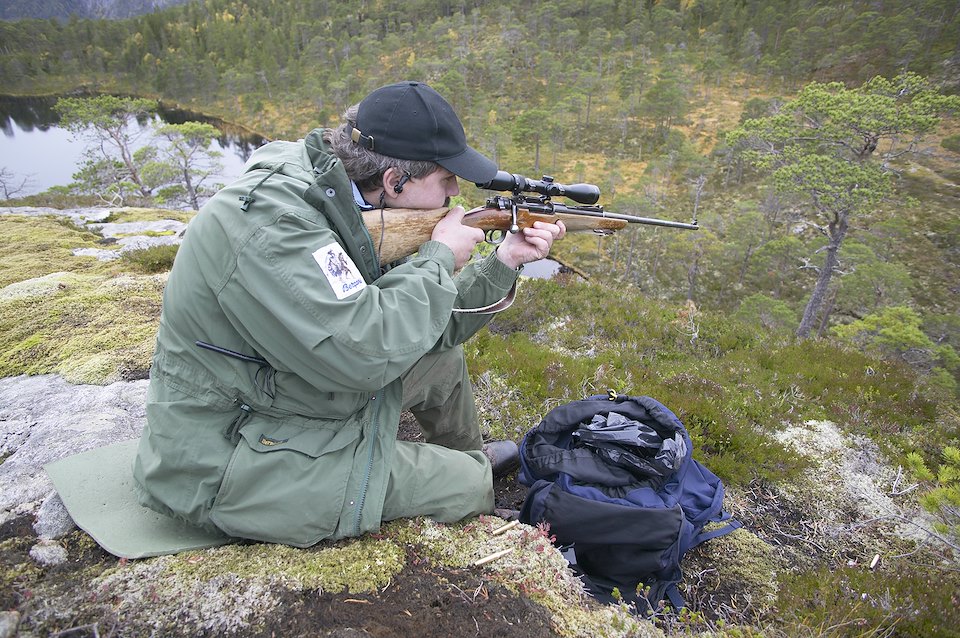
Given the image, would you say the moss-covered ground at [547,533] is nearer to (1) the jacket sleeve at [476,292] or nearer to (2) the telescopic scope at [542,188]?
(1) the jacket sleeve at [476,292]

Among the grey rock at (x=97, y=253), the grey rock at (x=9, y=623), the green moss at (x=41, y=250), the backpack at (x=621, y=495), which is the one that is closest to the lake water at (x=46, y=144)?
the green moss at (x=41, y=250)

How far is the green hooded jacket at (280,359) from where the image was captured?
219 centimetres

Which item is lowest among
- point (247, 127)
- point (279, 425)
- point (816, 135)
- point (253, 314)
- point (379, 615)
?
point (247, 127)

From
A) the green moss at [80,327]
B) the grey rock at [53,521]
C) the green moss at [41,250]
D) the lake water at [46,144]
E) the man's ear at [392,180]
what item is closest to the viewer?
the grey rock at [53,521]

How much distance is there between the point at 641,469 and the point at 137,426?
3.88 m

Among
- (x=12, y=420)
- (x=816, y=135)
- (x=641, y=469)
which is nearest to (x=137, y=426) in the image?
(x=12, y=420)

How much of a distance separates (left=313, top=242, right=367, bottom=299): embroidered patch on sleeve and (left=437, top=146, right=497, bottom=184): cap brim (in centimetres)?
95

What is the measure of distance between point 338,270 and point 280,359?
0.51 metres

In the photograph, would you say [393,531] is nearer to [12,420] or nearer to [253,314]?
[253,314]

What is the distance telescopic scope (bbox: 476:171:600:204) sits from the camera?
11.7 feet

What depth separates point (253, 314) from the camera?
2.22m

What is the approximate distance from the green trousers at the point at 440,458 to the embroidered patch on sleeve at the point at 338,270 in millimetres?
847

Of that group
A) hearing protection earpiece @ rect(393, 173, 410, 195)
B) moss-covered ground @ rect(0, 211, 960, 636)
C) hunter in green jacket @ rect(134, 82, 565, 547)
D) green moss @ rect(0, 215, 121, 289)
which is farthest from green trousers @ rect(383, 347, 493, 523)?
green moss @ rect(0, 215, 121, 289)

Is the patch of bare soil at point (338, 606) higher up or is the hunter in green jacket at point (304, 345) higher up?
the hunter in green jacket at point (304, 345)
